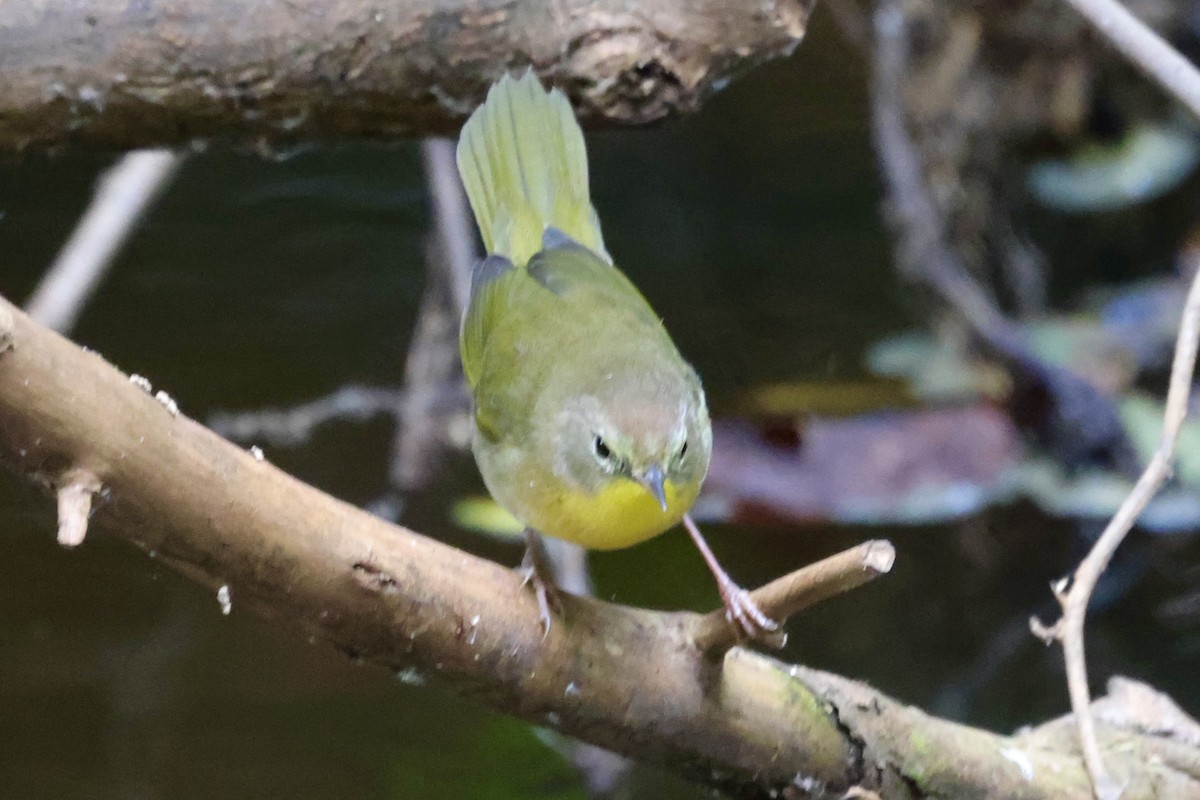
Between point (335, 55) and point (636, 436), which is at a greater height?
point (335, 55)

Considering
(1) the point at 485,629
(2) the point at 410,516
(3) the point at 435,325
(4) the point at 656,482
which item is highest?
(4) the point at 656,482

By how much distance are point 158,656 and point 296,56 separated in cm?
171

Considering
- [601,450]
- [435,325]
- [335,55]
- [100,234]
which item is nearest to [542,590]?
[601,450]

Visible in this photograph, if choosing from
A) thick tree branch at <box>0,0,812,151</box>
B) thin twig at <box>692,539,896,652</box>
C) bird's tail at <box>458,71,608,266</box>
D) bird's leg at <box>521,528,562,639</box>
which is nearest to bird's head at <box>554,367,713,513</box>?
bird's leg at <box>521,528,562,639</box>

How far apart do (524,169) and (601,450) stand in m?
0.77

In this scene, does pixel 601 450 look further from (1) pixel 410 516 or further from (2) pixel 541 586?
(1) pixel 410 516

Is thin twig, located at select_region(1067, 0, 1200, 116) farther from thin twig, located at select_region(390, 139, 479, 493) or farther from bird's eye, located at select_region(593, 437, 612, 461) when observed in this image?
thin twig, located at select_region(390, 139, 479, 493)

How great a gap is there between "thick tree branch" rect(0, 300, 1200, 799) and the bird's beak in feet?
0.62

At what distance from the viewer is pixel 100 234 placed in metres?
2.97

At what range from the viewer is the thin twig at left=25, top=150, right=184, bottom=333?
9.36 ft

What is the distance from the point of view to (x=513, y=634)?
1703mm

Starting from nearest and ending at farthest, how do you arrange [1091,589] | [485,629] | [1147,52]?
[485,629] → [1091,589] → [1147,52]

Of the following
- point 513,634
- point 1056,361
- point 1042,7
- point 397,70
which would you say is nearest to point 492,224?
point 397,70

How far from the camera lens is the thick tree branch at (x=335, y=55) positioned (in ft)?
7.55
